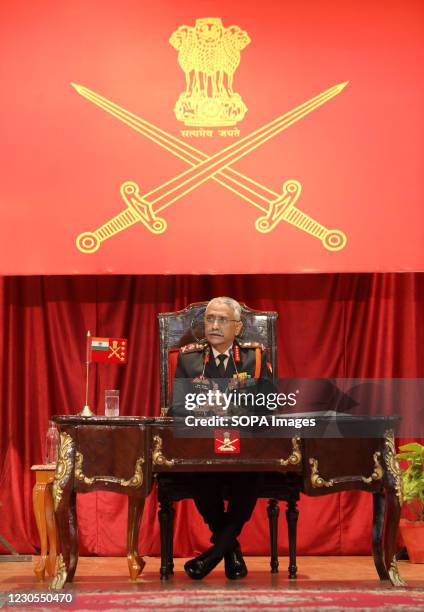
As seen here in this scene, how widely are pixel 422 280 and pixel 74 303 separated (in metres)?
2.09

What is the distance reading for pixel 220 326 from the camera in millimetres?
4051

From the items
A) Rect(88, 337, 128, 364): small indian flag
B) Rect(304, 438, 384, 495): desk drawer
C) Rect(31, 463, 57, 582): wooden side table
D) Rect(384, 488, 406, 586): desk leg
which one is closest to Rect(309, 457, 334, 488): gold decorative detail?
Rect(304, 438, 384, 495): desk drawer

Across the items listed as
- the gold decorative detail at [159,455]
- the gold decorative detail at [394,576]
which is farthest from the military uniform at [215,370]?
the gold decorative detail at [394,576]

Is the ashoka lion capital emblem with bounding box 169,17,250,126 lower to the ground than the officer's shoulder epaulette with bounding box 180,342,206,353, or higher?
higher

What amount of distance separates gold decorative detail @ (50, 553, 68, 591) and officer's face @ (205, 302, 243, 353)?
1.15 metres

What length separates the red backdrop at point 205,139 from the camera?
4.62 m

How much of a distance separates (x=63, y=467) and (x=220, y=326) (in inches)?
38.0

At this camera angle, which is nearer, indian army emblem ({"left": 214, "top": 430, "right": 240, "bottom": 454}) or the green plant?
indian army emblem ({"left": 214, "top": 430, "right": 240, "bottom": 454})

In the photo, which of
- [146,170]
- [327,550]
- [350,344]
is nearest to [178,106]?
[146,170]

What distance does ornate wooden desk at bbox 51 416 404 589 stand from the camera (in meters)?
3.55

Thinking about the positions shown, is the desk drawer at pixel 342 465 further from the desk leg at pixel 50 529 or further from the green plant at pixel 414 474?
the desk leg at pixel 50 529

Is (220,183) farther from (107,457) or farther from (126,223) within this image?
(107,457)

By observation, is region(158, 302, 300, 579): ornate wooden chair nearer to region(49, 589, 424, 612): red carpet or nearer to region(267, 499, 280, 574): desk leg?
region(267, 499, 280, 574): desk leg

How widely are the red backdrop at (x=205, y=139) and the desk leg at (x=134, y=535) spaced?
124 cm
